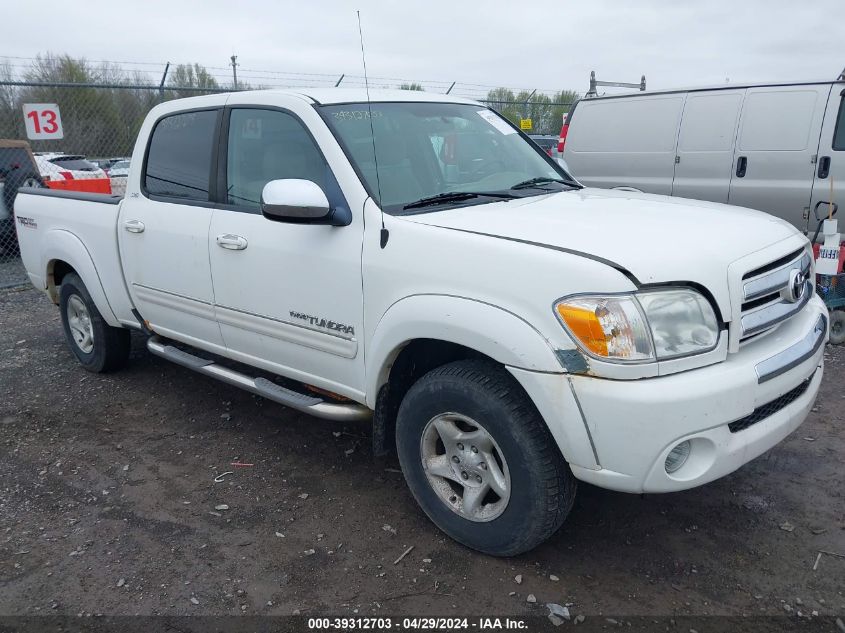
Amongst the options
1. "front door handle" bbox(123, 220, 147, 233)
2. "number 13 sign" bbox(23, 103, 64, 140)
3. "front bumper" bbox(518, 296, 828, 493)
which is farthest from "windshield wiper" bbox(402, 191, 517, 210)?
"number 13 sign" bbox(23, 103, 64, 140)

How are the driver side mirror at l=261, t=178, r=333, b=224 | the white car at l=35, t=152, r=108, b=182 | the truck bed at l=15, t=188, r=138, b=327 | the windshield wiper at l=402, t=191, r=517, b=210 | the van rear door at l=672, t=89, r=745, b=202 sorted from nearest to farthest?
the driver side mirror at l=261, t=178, r=333, b=224 < the windshield wiper at l=402, t=191, r=517, b=210 < the truck bed at l=15, t=188, r=138, b=327 < the van rear door at l=672, t=89, r=745, b=202 < the white car at l=35, t=152, r=108, b=182

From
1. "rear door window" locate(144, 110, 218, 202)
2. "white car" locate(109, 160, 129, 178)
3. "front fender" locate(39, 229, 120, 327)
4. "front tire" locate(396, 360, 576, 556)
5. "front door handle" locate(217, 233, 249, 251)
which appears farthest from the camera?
A: "white car" locate(109, 160, 129, 178)

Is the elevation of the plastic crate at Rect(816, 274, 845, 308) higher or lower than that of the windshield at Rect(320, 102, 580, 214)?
lower

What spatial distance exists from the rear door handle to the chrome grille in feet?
14.5

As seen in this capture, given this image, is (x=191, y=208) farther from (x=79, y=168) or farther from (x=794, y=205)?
(x=79, y=168)

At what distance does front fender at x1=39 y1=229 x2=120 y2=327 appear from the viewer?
16.3ft

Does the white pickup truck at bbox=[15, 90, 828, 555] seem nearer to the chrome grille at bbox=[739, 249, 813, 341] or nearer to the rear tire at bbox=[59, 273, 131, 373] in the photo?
the chrome grille at bbox=[739, 249, 813, 341]

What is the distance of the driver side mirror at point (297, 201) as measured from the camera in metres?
3.14

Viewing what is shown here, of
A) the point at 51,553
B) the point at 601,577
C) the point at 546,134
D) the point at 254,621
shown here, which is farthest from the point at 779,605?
the point at 546,134

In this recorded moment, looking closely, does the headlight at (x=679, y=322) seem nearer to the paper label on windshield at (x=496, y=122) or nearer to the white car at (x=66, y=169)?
the paper label on windshield at (x=496, y=122)

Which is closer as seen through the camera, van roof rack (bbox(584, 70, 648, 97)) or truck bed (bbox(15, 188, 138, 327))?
truck bed (bbox(15, 188, 138, 327))

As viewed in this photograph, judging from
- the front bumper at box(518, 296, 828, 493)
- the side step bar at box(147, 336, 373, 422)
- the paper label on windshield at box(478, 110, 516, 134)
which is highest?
the paper label on windshield at box(478, 110, 516, 134)

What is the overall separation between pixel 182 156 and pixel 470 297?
7.87 ft

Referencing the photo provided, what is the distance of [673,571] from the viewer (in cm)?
297
